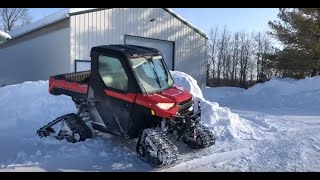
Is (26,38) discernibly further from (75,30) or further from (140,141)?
(140,141)

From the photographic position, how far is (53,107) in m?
10.9

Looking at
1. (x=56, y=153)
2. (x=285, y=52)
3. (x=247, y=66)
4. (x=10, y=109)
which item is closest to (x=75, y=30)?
(x=10, y=109)

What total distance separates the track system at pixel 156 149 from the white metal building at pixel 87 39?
1238 centimetres

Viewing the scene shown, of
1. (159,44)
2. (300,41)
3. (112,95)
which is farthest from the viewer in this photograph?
(300,41)

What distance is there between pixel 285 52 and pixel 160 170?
22.4 metres

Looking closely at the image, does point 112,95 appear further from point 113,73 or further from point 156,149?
point 156,149

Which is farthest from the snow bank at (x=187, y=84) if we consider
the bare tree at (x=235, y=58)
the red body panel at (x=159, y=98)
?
the bare tree at (x=235, y=58)

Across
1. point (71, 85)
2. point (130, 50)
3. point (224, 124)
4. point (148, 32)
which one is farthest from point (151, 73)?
point (148, 32)

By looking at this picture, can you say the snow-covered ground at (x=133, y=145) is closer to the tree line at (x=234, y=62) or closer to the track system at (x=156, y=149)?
the track system at (x=156, y=149)

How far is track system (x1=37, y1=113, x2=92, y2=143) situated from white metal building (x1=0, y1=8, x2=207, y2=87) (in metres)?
10.5

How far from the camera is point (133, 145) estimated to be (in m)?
8.03

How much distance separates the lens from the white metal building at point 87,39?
18875 millimetres

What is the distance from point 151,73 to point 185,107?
3.11 ft

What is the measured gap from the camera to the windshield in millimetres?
7461
